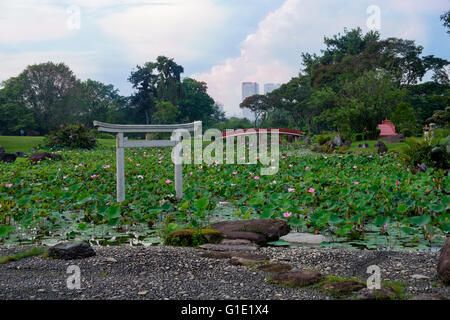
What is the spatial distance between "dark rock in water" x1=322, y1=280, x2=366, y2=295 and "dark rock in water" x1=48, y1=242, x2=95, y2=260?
6.11ft

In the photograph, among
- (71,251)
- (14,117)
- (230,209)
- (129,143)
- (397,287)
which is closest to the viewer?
(397,287)

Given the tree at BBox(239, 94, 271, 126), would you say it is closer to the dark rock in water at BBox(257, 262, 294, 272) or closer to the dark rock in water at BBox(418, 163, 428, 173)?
the dark rock in water at BBox(418, 163, 428, 173)

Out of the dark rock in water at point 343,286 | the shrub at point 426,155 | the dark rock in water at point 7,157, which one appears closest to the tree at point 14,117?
the dark rock in water at point 7,157

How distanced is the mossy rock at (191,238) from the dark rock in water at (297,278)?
120 cm

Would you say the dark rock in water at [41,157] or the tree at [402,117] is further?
the tree at [402,117]

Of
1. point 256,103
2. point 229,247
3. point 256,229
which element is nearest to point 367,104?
point 256,103

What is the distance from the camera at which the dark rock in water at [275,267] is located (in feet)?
9.83

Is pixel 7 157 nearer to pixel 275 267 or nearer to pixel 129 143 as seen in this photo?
pixel 129 143

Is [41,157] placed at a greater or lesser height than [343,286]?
greater

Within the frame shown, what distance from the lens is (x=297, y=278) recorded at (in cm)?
273

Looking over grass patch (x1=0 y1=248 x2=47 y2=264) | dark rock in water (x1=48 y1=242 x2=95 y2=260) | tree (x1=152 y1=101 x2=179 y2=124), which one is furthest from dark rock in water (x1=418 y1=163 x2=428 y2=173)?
tree (x1=152 y1=101 x2=179 y2=124)

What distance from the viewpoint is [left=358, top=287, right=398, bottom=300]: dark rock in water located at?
2414 millimetres

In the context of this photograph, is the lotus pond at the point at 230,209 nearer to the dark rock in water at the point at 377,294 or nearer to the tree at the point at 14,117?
the dark rock in water at the point at 377,294

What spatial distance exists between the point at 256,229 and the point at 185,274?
1.28 m
